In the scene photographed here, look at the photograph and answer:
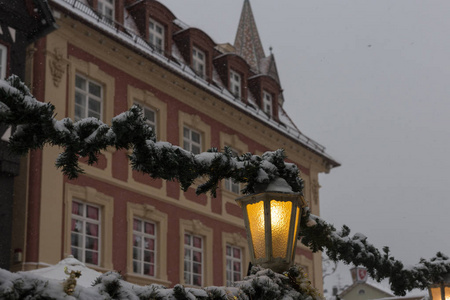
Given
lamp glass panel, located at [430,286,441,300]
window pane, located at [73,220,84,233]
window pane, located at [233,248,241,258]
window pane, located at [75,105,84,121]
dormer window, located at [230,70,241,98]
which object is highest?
dormer window, located at [230,70,241,98]

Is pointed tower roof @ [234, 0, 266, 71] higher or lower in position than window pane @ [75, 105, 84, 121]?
higher

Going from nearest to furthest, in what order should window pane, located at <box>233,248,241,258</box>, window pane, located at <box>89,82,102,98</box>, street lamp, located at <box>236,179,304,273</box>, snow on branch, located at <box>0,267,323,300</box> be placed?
snow on branch, located at <box>0,267,323,300</box>
street lamp, located at <box>236,179,304,273</box>
window pane, located at <box>89,82,102,98</box>
window pane, located at <box>233,248,241,258</box>

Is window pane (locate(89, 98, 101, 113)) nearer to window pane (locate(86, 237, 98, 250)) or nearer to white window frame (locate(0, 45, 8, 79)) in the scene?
white window frame (locate(0, 45, 8, 79))

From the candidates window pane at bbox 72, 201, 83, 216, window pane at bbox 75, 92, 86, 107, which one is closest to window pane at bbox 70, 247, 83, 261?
window pane at bbox 72, 201, 83, 216

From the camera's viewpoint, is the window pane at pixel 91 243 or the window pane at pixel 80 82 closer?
the window pane at pixel 91 243

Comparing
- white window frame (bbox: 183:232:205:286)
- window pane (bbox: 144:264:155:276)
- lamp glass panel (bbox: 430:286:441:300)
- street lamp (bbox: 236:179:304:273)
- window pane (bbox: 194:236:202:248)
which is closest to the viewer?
street lamp (bbox: 236:179:304:273)

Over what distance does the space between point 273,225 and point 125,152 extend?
1304cm

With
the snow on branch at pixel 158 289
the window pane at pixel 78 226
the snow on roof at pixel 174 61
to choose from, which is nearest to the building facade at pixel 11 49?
the snow on roof at pixel 174 61

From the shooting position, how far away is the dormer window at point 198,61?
69.8 ft

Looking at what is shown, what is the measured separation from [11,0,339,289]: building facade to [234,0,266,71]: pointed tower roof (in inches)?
250

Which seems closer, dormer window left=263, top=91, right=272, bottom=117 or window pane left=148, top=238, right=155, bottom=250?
window pane left=148, top=238, right=155, bottom=250

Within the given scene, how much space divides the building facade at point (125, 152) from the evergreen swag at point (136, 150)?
10.4m

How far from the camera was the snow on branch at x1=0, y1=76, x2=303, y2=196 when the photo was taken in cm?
320

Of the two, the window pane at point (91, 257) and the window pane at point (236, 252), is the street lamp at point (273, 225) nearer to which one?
the window pane at point (91, 257)
